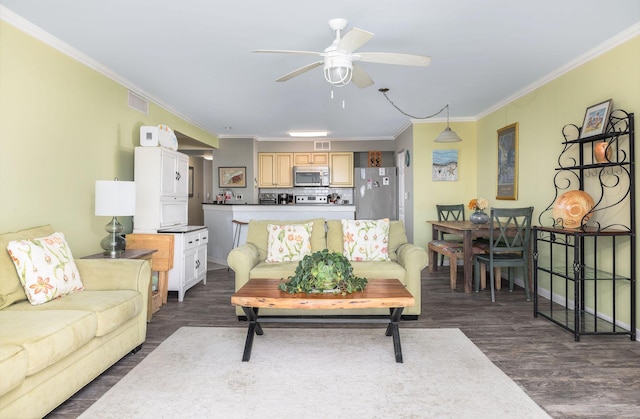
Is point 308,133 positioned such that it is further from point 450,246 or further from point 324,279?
point 324,279

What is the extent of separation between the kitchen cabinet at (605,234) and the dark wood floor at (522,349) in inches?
9.2

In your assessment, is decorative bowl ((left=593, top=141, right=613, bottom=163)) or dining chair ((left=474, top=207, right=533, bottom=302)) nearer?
decorative bowl ((left=593, top=141, right=613, bottom=163))

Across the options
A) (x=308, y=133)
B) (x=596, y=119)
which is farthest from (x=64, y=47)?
(x=308, y=133)

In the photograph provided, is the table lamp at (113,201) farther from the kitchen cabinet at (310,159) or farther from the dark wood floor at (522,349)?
the kitchen cabinet at (310,159)

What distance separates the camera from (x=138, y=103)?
460 cm

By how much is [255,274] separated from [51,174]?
6.15 feet

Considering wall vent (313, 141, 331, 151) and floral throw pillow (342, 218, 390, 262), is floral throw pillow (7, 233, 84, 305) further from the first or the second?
wall vent (313, 141, 331, 151)

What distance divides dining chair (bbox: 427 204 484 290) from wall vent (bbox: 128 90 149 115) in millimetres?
4124

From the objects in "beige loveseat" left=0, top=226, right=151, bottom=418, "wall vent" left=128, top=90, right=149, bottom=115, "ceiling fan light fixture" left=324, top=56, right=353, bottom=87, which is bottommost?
"beige loveseat" left=0, top=226, right=151, bottom=418

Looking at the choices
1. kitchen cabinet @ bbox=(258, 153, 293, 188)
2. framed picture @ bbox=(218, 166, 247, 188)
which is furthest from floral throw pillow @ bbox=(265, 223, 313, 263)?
kitchen cabinet @ bbox=(258, 153, 293, 188)

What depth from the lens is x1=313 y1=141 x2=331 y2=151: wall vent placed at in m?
8.25

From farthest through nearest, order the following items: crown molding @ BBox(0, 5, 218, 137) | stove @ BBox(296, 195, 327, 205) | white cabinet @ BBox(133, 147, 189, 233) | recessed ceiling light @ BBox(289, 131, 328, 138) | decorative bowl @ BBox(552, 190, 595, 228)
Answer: stove @ BBox(296, 195, 327, 205) < recessed ceiling light @ BBox(289, 131, 328, 138) < white cabinet @ BBox(133, 147, 189, 233) < decorative bowl @ BBox(552, 190, 595, 228) < crown molding @ BBox(0, 5, 218, 137)

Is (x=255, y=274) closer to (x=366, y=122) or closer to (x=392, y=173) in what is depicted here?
(x=366, y=122)

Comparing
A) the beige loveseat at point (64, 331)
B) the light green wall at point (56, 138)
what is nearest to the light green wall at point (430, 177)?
the light green wall at point (56, 138)
